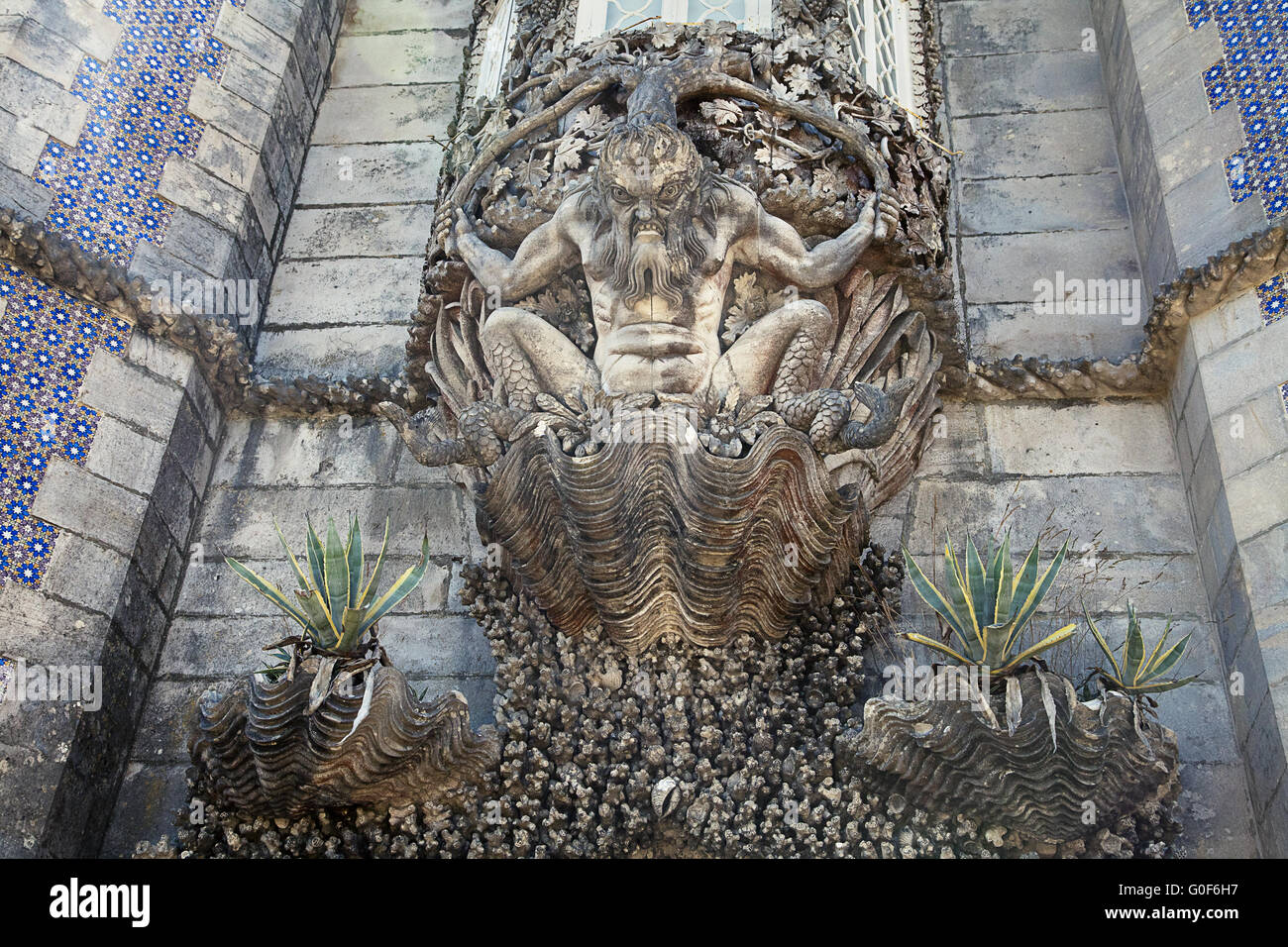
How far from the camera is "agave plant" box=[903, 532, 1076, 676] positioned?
5.89 metres

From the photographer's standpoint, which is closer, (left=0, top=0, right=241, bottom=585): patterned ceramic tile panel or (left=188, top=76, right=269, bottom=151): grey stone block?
(left=0, top=0, right=241, bottom=585): patterned ceramic tile panel

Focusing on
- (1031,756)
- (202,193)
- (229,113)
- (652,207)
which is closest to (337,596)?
(652,207)

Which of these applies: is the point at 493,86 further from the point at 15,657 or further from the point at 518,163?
the point at 15,657

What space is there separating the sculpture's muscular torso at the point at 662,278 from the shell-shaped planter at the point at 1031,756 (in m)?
1.35

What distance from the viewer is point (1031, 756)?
5.72 metres

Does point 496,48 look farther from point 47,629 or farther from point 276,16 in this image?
point 47,629

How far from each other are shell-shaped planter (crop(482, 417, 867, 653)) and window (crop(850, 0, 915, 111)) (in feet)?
8.89

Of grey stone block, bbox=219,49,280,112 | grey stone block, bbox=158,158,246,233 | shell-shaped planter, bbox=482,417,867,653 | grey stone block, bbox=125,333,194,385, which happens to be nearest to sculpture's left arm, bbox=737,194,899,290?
shell-shaped planter, bbox=482,417,867,653

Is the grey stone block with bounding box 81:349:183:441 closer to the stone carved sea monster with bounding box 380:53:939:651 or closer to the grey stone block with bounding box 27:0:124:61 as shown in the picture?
the stone carved sea monster with bounding box 380:53:939:651

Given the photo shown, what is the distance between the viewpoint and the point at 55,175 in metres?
7.58

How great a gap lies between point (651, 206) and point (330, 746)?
2740 mm

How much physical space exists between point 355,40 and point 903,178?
459 cm

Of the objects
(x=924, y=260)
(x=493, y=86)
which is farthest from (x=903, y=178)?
(x=493, y=86)

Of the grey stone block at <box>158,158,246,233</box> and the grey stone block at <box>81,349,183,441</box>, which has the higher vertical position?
the grey stone block at <box>158,158,246,233</box>
